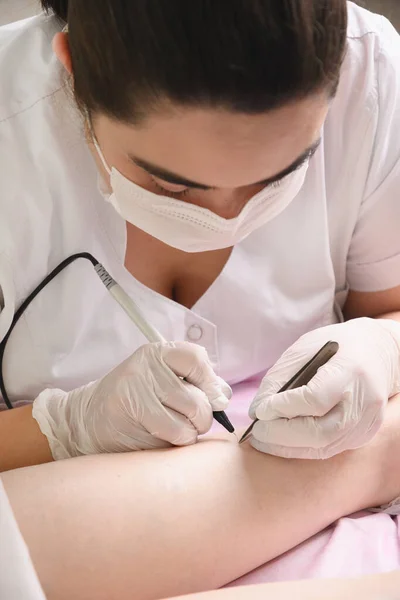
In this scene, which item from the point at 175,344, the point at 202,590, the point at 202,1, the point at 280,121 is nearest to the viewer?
the point at 202,1

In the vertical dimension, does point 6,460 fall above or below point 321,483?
above

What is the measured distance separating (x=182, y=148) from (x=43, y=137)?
0.33 meters

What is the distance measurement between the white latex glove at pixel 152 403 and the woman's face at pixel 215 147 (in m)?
0.25

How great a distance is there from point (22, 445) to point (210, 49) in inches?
24.8

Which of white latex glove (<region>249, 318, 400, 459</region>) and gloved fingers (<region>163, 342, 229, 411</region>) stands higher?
gloved fingers (<region>163, 342, 229, 411</region>)

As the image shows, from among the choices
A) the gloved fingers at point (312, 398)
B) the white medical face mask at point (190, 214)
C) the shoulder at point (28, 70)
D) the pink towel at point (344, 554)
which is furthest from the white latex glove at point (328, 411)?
the shoulder at point (28, 70)

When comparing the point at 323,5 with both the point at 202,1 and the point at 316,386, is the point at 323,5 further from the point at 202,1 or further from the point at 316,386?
the point at 316,386

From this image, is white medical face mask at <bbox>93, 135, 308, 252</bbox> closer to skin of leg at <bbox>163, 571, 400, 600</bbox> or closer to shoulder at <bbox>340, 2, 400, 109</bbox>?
shoulder at <bbox>340, 2, 400, 109</bbox>

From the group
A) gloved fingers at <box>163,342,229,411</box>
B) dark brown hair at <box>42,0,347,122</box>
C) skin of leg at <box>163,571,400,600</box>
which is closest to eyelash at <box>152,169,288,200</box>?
dark brown hair at <box>42,0,347,122</box>

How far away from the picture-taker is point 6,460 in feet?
3.04

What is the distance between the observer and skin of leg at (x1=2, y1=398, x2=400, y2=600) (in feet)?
2.42

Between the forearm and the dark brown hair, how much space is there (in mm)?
504

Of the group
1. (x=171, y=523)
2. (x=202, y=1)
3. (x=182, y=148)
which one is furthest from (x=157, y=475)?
(x=202, y=1)

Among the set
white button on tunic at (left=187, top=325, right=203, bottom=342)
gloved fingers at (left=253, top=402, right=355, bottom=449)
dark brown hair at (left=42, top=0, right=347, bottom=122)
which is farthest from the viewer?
white button on tunic at (left=187, top=325, right=203, bottom=342)
